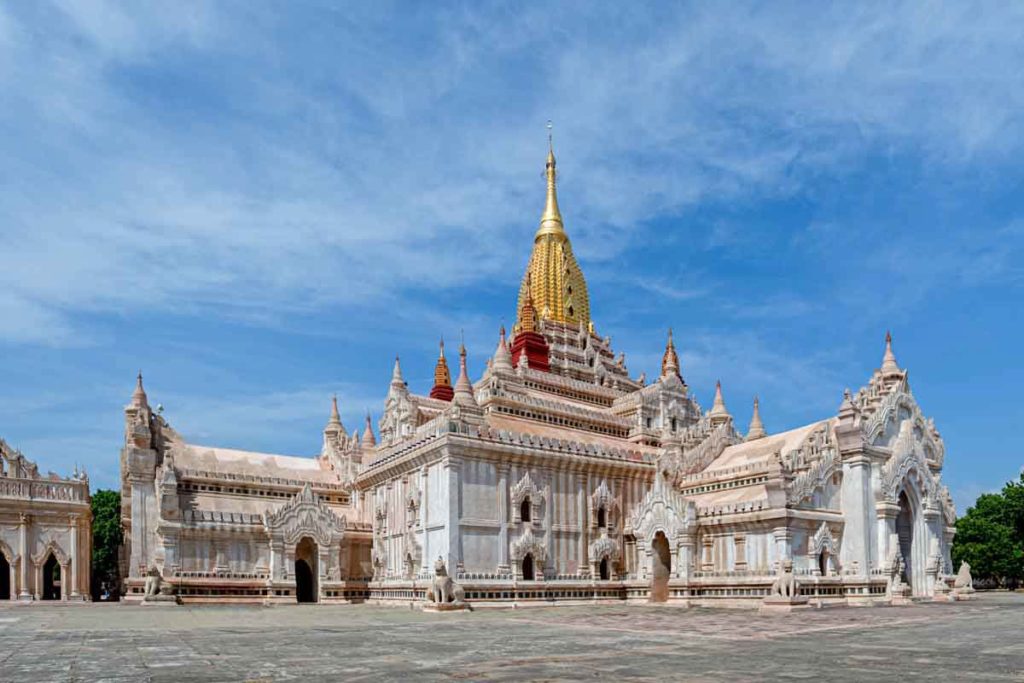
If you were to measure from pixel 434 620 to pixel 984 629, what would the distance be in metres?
18.2

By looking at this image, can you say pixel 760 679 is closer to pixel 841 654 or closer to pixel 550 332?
pixel 841 654

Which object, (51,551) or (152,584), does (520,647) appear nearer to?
(152,584)

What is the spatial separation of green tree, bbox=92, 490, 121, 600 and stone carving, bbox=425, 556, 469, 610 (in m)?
48.0

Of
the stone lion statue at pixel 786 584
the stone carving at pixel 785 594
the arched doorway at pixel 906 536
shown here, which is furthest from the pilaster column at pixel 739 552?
the arched doorway at pixel 906 536

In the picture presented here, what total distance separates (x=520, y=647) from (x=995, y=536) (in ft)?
216

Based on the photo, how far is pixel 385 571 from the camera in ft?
172

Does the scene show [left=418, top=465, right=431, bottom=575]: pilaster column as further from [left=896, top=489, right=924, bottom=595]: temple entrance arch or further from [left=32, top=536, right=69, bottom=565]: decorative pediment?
[left=32, top=536, right=69, bottom=565]: decorative pediment

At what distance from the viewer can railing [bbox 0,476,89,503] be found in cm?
5750

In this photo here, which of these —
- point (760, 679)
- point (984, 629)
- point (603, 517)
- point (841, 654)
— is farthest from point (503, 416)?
point (760, 679)

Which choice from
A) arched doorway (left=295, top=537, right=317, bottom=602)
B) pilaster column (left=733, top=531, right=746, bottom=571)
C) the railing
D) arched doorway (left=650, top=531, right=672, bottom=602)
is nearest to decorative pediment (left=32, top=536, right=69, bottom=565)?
the railing

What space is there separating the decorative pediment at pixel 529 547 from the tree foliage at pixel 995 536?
44.7m

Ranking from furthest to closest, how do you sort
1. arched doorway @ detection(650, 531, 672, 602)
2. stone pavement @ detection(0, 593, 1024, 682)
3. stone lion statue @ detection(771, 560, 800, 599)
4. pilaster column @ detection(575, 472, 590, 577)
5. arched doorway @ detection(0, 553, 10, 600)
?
arched doorway @ detection(0, 553, 10, 600)
pilaster column @ detection(575, 472, 590, 577)
arched doorway @ detection(650, 531, 672, 602)
stone lion statue @ detection(771, 560, 800, 599)
stone pavement @ detection(0, 593, 1024, 682)

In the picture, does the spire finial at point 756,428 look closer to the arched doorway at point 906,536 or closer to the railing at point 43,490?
the arched doorway at point 906,536

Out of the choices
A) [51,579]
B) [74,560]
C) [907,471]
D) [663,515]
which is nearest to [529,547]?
[663,515]
